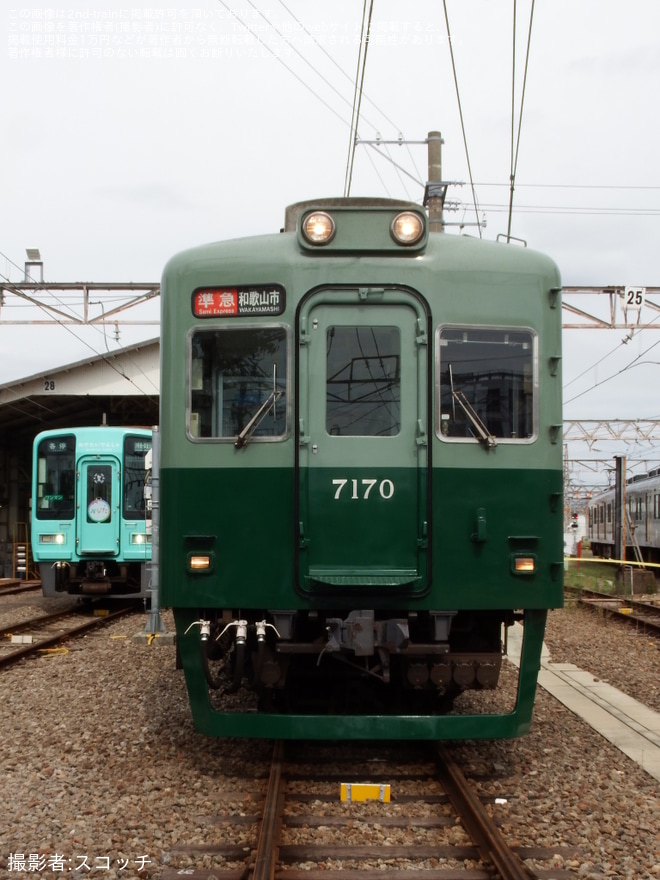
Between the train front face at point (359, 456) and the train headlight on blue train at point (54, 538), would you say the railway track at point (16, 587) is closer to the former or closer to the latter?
the train headlight on blue train at point (54, 538)

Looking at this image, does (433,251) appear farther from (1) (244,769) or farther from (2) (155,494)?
(2) (155,494)

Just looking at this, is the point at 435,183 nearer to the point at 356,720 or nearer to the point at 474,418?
the point at 474,418

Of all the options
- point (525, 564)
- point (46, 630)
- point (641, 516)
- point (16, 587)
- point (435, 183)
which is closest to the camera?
point (525, 564)

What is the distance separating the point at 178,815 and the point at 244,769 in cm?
100

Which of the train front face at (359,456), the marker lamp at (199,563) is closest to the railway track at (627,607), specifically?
the train front face at (359,456)

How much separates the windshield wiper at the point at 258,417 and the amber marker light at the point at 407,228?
1.15 m

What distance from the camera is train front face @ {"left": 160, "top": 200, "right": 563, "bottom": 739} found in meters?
5.42

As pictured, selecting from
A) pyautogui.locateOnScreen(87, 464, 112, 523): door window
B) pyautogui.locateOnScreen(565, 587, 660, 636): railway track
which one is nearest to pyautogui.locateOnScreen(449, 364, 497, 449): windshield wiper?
pyautogui.locateOnScreen(565, 587, 660, 636): railway track

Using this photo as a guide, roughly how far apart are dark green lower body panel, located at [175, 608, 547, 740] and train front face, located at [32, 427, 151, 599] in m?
9.72

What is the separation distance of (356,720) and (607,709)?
Result: 3352 millimetres

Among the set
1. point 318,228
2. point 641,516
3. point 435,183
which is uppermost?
point 435,183

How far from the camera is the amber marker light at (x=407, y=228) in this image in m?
5.62

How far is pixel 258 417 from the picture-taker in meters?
5.55

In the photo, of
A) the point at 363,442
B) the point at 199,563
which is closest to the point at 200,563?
the point at 199,563
